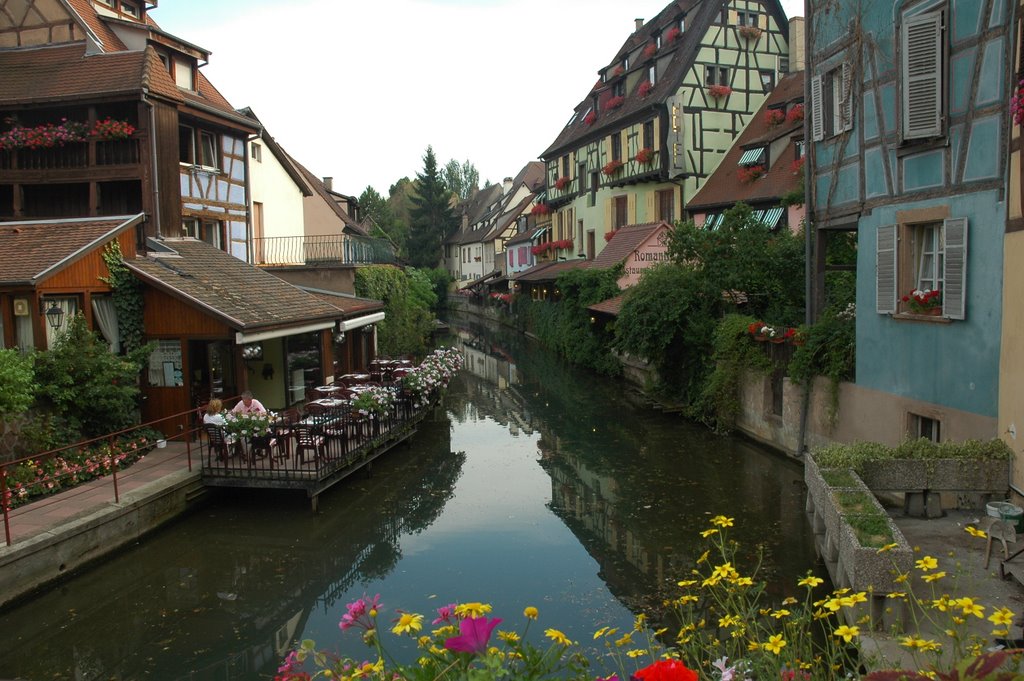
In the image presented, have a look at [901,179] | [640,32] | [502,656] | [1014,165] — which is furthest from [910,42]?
[640,32]

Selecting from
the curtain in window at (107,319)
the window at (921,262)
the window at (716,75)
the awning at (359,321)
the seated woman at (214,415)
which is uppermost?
the window at (716,75)

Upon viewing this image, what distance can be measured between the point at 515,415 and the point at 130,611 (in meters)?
13.7

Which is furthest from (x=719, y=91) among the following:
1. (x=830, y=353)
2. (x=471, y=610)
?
(x=471, y=610)

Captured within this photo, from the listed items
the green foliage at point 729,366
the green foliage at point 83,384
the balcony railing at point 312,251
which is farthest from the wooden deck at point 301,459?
the balcony railing at point 312,251

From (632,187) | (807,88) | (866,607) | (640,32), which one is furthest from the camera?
(640,32)

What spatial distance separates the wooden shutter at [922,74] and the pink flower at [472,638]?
1052cm

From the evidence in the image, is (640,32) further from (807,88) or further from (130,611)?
(130,611)

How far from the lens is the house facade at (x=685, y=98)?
3075 cm

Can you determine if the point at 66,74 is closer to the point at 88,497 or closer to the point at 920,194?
the point at 88,497

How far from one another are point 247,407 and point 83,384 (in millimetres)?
2538

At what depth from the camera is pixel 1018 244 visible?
8789 mm

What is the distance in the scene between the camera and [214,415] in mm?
12859

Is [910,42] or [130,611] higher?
[910,42]

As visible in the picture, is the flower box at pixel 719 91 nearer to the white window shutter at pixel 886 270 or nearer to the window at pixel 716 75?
the window at pixel 716 75
